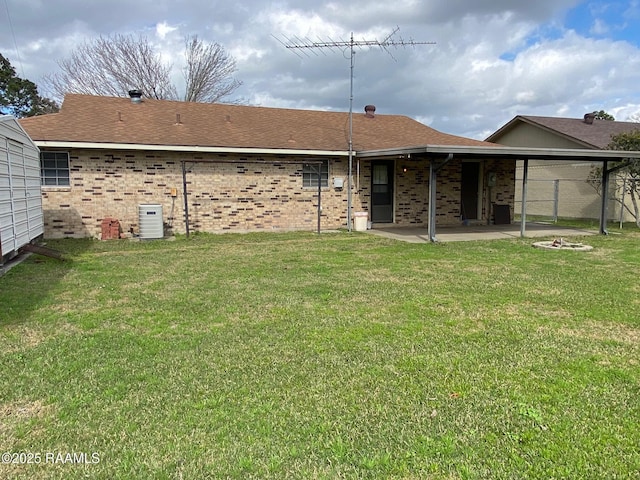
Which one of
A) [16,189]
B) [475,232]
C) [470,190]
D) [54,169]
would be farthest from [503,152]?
[54,169]

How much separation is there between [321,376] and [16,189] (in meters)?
7.25

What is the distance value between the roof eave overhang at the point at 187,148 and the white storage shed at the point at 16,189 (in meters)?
1.36

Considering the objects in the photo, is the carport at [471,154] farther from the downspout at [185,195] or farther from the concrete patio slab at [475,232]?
the downspout at [185,195]

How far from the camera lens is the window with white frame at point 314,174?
46.1ft

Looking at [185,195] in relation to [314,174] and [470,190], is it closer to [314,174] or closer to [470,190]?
[314,174]

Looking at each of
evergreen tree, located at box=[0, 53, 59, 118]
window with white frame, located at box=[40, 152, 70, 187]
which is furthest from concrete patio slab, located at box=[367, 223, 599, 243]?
evergreen tree, located at box=[0, 53, 59, 118]

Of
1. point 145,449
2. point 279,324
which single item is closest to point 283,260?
point 279,324

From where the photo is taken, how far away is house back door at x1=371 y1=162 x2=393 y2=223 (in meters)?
14.8

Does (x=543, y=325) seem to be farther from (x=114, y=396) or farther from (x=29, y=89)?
(x=29, y=89)

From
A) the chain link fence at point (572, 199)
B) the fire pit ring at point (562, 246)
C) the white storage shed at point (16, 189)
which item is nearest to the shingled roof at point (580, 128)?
the chain link fence at point (572, 199)

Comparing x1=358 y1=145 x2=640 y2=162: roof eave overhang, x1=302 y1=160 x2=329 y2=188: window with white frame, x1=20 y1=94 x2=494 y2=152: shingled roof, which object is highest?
x1=20 y1=94 x2=494 y2=152: shingled roof

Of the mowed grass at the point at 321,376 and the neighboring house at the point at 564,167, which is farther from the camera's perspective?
the neighboring house at the point at 564,167

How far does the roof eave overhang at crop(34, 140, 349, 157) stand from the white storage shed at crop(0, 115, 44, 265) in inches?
53.7

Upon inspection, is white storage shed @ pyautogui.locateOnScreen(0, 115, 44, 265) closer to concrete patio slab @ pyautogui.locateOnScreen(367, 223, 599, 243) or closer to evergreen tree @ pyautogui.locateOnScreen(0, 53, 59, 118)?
concrete patio slab @ pyautogui.locateOnScreen(367, 223, 599, 243)
